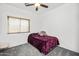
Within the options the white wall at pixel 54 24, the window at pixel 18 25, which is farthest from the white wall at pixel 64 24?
the window at pixel 18 25

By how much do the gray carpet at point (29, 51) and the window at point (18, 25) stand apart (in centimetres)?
27

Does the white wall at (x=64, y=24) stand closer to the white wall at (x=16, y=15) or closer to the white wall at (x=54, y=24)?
the white wall at (x=54, y=24)

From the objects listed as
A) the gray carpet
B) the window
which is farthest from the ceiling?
the gray carpet

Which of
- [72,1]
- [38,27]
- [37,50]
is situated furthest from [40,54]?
[72,1]

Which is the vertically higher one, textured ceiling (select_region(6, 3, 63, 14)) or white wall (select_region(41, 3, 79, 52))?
textured ceiling (select_region(6, 3, 63, 14))

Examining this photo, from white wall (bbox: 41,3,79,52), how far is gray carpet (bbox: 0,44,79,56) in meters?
0.08

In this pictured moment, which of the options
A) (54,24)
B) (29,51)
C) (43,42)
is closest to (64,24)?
(54,24)

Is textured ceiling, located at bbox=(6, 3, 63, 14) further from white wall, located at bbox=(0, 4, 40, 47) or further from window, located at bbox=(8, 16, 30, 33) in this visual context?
window, located at bbox=(8, 16, 30, 33)

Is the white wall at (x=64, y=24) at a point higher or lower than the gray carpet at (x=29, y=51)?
higher

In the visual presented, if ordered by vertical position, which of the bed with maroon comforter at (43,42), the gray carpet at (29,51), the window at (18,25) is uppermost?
the window at (18,25)

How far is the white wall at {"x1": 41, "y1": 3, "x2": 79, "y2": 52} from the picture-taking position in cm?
161

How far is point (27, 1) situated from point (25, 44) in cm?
72

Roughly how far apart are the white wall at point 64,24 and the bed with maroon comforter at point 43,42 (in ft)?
0.32

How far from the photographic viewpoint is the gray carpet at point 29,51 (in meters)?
1.61
